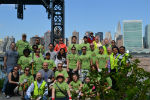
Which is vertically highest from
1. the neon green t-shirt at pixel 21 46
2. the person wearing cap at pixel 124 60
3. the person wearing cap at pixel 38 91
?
the neon green t-shirt at pixel 21 46

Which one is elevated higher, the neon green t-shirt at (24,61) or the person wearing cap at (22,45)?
the person wearing cap at (22,45)

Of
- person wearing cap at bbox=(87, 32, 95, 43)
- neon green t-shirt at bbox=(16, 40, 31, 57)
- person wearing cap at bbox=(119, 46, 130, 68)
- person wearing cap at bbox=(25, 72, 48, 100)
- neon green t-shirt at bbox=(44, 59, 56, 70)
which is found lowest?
person wearing cap at bbox=(25, 72, 48, 100)

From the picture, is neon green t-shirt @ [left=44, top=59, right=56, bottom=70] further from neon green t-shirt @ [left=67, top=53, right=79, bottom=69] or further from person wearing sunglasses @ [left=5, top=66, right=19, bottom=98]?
person wearing sunglasses @ [left=5, top=66, right=19, bottom=98]

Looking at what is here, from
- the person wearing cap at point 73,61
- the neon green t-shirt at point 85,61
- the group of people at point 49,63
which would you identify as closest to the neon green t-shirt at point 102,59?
the group of people at point 49,63

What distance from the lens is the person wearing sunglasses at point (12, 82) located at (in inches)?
267

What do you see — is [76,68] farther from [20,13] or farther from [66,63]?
[20,13]

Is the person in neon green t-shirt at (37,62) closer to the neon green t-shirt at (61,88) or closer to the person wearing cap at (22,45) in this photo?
the person wearing cap at (22,45)

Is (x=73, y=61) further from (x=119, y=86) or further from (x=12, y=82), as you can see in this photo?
(x=119, y=86)

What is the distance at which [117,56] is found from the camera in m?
6.34

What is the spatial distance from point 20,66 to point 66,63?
1.58 m

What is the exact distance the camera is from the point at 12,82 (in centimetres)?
677

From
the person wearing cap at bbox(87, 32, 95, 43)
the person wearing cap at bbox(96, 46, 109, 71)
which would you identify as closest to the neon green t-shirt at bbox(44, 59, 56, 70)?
the person wearing cap at bbox(96, 46, 109, 71)

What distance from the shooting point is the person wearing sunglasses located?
6.79m

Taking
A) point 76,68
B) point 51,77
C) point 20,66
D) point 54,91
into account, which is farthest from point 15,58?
point 54,91
